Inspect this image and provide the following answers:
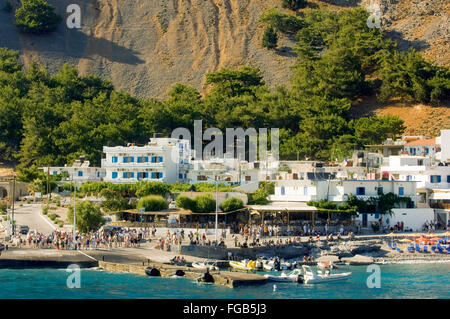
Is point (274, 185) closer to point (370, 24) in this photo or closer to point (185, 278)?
point (185, 278)

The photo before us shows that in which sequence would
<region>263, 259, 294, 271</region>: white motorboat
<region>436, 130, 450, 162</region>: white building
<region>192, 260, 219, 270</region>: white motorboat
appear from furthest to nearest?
<region>436, 130, 450, 162</region>: white building
<region>263, 259, 294, 271</region>: white motorboat
<region>192, 260, 219, 270</region>: white motorboat

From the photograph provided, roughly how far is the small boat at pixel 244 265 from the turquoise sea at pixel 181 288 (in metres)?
3.92

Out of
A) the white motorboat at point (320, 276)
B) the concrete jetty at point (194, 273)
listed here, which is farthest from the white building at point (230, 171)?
the white motorboat at point (320, 276)

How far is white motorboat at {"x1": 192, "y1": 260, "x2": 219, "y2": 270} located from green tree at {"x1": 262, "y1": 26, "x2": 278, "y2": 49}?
8798cm

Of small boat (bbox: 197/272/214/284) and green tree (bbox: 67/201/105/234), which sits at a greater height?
green tree (bbox: 67/201/105/234)

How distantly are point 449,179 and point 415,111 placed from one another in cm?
3514

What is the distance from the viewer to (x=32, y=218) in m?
59.5

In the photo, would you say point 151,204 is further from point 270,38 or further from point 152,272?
point 270,38

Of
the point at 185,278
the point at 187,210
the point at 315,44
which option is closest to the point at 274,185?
the point at 187,210

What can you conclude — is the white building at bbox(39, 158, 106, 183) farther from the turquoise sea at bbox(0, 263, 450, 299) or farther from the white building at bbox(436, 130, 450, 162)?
the white building at bbox(436, 130, 450, 162)

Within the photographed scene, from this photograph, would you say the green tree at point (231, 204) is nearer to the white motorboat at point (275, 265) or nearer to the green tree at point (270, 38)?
the white motorboat at point (275, 265)

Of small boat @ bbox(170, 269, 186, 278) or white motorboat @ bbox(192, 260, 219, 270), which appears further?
white motorboat @ bbox(192, 260, 219, 270)

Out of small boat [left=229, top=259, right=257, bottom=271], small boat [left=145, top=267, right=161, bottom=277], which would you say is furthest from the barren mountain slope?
small boat [left=145, top=267, right=161, bottom=277]

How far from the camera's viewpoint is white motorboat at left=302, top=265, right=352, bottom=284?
42.3 m
